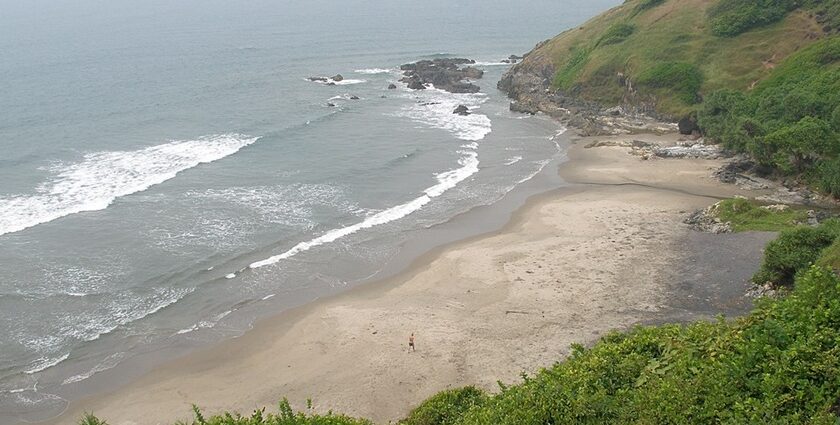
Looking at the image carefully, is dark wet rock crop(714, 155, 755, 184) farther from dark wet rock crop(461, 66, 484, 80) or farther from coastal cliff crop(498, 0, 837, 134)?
dark wet rock crop(461, 66, 484, 80)

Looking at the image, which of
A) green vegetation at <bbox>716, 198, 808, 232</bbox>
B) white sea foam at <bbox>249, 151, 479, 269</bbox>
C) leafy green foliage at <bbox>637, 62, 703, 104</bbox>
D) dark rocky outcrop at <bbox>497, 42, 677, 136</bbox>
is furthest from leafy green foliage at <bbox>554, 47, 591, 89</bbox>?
green vegetation at <bbox>716, 198, 808, 232</bbox>

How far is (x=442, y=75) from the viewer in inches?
4218

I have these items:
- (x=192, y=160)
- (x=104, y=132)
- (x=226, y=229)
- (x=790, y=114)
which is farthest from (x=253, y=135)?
(x=790, y=114)

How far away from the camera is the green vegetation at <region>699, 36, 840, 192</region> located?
151 feet

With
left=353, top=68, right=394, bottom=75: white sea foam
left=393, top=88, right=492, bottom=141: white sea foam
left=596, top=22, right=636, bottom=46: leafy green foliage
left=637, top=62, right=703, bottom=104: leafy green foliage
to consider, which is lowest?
left=393, top=88, right=492, bottom=141: white sea foam

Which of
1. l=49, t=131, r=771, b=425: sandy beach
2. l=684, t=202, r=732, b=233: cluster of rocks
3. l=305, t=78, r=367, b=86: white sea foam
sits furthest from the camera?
l=305, t=78, r=367, b=86: white sea foam

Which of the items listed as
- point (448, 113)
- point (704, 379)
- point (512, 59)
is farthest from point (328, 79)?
point (704, 379)

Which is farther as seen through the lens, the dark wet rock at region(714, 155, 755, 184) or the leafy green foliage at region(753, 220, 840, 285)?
the dark wet rock at region(714, 155, 755, 184)

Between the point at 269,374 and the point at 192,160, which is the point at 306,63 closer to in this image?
the point at 192,160

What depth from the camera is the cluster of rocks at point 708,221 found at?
135ft

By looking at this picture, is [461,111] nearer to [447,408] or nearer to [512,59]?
[512,59]

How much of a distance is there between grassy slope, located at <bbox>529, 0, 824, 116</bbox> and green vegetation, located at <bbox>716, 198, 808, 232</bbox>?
101ft

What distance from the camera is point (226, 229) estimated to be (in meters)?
46.7

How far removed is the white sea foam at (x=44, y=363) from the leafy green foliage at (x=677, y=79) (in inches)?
2565
